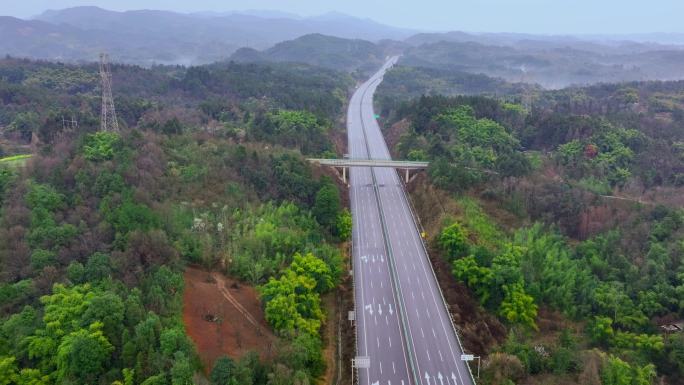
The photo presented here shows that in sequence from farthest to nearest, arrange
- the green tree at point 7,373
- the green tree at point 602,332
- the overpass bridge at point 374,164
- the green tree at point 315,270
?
the overpass bridge at point 374,164 → the green tree at point 315,270 → the green tree at point 602,332 → the green tree at point 7,373

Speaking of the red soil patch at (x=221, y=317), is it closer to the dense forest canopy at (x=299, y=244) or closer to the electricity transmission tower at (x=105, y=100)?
the dense forest canopy at (x=299, y=244)

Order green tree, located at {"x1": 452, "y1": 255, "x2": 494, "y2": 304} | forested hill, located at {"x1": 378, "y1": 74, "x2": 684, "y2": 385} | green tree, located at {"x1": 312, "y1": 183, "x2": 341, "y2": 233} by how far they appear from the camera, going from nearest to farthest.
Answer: forested hill, located at {"x1": 378, "y1": 74, "x2": 684, "y2": 385}
green tree, located at {"x1": 452, "y1": 255, "x2": 494, "y2": 304}
green tree, located at {"x1": 312, "y1": 183, "x2": 341, "y2": 233}

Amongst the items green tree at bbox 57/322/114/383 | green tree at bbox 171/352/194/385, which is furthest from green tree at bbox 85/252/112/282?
green tree at bbox 171/352/194/385

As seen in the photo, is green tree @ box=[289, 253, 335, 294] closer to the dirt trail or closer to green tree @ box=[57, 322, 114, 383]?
the dirt trail

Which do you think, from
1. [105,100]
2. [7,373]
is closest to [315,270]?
[7,373]

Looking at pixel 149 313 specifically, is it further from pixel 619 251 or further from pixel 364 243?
pixel 619 251

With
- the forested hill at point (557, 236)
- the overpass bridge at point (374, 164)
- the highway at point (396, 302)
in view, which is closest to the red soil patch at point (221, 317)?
the highway at point (396, 302)

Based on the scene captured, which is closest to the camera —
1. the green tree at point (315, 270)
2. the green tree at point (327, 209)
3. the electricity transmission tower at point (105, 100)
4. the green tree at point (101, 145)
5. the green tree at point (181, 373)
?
the green tree at point (181, 373)
